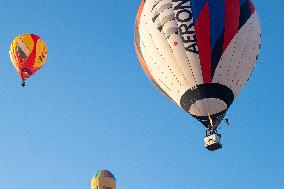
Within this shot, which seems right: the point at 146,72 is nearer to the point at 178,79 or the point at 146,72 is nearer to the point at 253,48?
the point at 178,79

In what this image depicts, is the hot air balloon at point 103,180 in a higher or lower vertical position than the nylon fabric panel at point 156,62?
higher

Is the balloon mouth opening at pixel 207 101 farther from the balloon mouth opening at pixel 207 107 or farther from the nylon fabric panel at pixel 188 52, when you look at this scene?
the nylon fabric panel at pixel 188 52

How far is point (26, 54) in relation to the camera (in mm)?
42406

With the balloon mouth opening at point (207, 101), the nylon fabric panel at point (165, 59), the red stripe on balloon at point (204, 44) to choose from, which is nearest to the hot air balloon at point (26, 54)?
the nylon fabric panel at point (165, 59)

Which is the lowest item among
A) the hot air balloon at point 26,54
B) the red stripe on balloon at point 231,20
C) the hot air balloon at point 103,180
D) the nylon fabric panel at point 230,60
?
the nylon fabric panel at point 230,60

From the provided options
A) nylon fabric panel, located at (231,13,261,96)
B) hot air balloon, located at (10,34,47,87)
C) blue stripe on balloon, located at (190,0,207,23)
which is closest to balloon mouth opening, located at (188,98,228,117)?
nylon fabric panel, located at (231,13,261,96)

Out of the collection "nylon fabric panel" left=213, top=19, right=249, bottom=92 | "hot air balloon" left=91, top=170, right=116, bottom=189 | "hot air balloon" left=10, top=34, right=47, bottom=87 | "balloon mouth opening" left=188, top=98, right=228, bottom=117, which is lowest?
"balloon mouth opening" left=188, top=98, right=228, bottom=117

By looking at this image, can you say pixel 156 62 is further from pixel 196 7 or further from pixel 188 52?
pixel 196 7

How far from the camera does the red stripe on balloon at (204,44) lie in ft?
87.9

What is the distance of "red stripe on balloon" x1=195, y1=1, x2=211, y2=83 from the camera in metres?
26.8

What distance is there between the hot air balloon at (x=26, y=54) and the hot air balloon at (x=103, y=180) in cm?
879

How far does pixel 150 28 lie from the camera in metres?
28.2

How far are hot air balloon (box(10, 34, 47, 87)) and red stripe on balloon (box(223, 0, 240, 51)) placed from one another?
19.4m

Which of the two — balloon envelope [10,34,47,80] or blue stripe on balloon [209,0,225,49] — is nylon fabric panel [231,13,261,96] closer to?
blue stripe on balloon [209,0,225,49]
